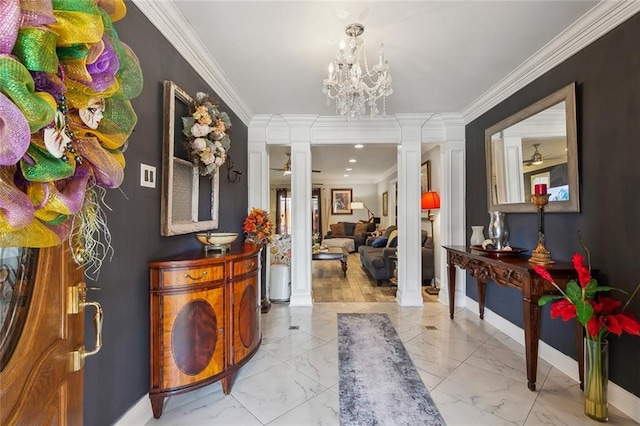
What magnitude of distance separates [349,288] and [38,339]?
443 centimetres

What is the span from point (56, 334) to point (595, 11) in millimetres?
3198

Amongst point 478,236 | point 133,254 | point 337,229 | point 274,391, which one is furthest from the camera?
point 337,229

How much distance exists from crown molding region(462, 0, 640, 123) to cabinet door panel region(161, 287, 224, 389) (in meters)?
3.01

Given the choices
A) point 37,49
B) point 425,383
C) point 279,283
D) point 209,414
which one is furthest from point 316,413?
point 279,283

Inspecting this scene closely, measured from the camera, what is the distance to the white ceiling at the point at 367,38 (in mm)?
1852

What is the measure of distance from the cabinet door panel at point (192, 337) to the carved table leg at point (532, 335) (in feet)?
6.77

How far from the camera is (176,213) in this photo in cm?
205

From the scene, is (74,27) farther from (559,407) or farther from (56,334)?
(559,407)

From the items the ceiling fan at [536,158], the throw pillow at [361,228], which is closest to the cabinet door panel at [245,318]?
the ceiling fan at [536,158]

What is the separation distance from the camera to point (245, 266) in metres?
2.11

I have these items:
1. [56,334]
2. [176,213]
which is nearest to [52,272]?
[56,334]

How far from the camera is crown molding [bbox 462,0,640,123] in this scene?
181 centimetres

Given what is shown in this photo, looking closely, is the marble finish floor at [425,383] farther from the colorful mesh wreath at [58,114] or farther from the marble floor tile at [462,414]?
the colorful mesh wreath at [58,114]

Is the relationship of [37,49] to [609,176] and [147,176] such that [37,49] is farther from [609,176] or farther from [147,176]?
[609,176]
